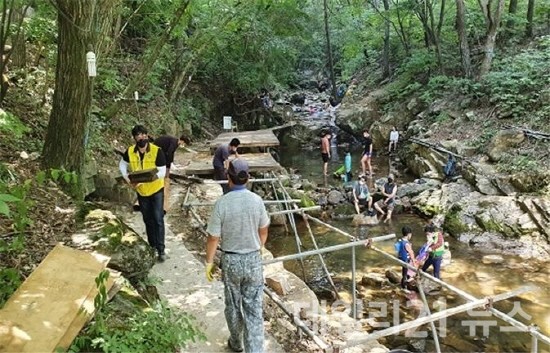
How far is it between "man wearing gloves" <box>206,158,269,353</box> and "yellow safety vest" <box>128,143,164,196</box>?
180 centimetres

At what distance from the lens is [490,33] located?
55.6ft

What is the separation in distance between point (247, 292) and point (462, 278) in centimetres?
685

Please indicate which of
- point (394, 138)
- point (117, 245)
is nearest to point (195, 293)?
point (117, 245)

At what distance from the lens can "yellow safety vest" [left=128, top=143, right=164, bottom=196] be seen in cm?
544

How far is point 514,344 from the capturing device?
6902 mm

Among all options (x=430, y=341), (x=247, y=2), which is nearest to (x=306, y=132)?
(x=247, y=2)

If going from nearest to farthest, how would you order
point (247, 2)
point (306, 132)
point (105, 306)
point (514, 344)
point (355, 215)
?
point (105, 306), point (514, 344), point (355, 215), point (247, 2), point (306, 132)

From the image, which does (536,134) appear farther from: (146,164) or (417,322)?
(146,164)

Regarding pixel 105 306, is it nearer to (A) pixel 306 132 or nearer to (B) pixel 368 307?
(B) pixel 368 307

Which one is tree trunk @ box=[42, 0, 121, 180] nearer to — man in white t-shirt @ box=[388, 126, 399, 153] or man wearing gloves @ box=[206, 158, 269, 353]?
man wearing gloves @ box=[206, 158, 269, 353]

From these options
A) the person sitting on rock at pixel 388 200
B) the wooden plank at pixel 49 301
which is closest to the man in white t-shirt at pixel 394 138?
the person sitting on rock at pixel 388 200

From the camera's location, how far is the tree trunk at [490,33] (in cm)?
1640

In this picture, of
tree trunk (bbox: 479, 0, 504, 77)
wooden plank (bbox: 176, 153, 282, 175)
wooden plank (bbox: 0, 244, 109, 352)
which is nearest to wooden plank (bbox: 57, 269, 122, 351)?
wooden plank (bbox: 0, 244, 109, 352)

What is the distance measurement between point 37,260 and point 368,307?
18.9 feet
